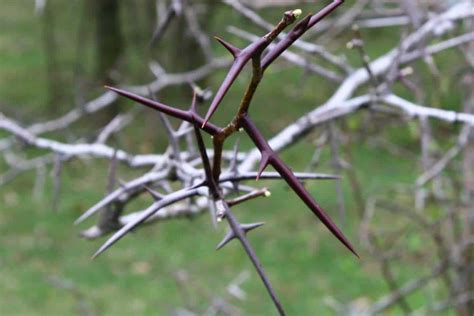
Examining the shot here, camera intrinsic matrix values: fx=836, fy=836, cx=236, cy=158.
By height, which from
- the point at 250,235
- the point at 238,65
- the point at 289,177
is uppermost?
the point at 250,235

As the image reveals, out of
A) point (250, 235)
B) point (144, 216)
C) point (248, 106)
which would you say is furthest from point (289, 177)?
point (250, 235)

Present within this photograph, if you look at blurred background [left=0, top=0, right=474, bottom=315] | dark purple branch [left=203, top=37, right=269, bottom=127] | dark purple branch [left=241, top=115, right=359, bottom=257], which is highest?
blurred background [left=0, top=0, right=474, bottom=315]

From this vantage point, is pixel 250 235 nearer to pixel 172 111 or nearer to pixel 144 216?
pixel 144 216

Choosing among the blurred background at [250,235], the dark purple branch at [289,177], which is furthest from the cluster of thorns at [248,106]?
the blurred background at [250,235]

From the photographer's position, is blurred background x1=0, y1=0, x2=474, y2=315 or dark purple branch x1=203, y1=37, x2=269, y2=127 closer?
dark purple branch x1=203, y1=37, x2=269, y2=127

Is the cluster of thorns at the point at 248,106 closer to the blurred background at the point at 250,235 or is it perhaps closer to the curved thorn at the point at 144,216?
the curved thorn at the point at 144,216

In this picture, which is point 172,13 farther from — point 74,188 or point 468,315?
point 74,188

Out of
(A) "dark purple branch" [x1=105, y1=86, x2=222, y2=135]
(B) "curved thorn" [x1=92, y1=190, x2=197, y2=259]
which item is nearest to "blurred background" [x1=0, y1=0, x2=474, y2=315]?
(B) "curved thorn" [x1=92, y1=190, x2=197, y2=259]

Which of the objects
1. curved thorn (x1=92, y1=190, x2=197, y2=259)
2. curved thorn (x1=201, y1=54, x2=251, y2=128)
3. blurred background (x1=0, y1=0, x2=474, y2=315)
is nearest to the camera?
curved thorn (x1=201, y1=54, x2=251, y2=128)

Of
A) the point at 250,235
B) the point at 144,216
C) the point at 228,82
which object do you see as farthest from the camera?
the point at 250,235

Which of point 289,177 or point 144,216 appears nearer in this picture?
point 289,177

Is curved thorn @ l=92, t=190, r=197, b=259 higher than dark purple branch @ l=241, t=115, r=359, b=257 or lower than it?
higher

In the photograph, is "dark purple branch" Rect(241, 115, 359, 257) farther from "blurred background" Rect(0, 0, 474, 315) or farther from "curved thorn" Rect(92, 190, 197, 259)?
"blurred background" Rect(0, 0, 474, 315)
